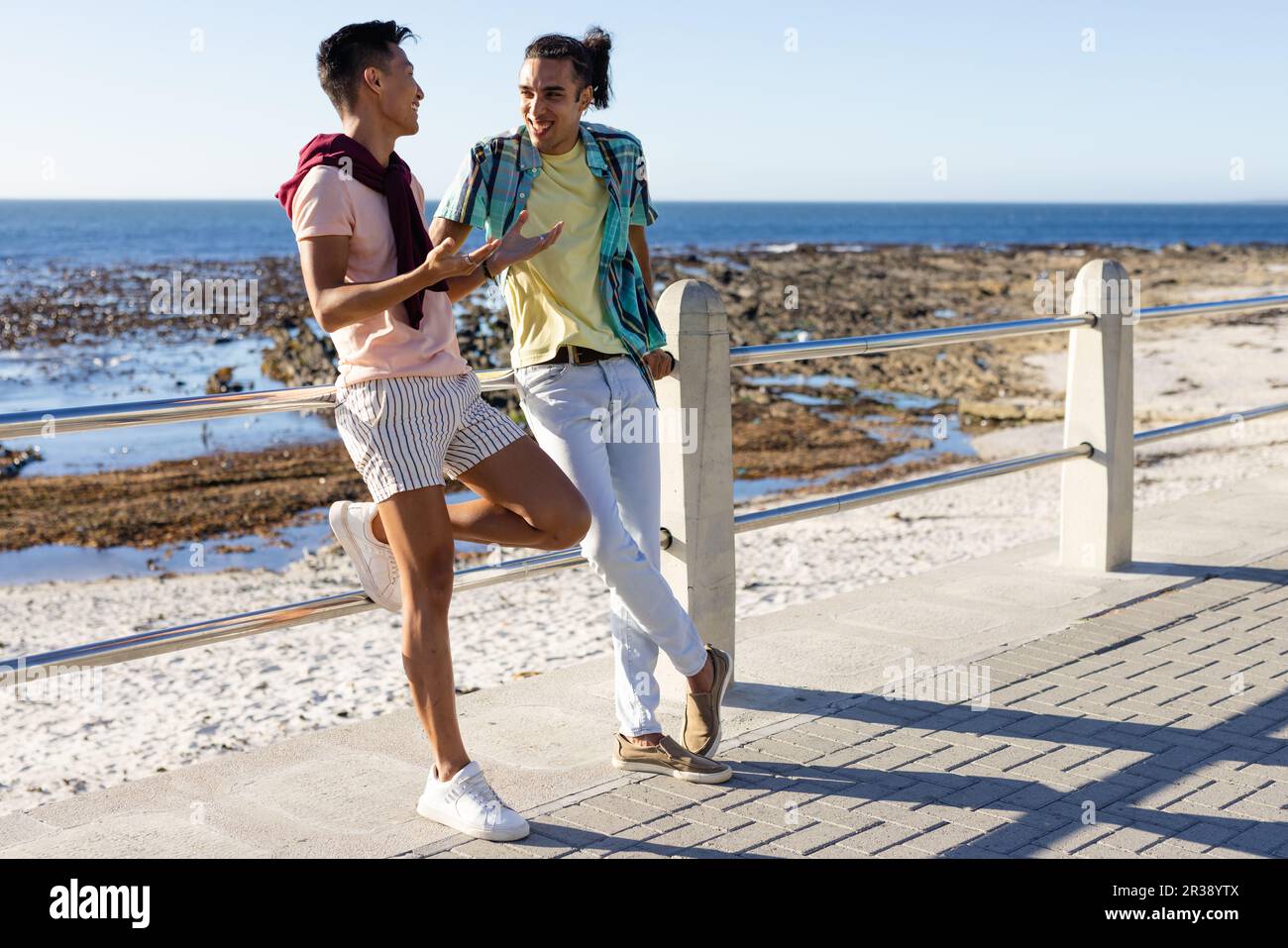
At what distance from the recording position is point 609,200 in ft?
12.2

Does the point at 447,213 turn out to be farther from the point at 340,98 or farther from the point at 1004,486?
the point at 1004,486

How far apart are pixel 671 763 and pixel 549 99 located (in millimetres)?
1833

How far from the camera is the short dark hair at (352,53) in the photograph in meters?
3.17

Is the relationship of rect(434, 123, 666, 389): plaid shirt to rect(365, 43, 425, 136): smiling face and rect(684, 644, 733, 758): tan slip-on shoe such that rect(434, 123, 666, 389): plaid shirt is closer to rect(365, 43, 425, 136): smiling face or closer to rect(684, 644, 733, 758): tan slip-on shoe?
rect(365, 43, 425, 136): smiling face

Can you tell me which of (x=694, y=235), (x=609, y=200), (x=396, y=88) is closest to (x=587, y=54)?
(x=609, y=200)

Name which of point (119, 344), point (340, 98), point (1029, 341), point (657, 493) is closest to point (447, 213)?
point (340, 98)

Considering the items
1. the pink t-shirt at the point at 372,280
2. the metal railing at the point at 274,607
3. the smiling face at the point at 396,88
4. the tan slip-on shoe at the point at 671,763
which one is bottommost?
the tan slip-on shoe at the point at 671,763

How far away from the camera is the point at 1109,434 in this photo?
21.2 ft

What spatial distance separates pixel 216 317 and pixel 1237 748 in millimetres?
34041

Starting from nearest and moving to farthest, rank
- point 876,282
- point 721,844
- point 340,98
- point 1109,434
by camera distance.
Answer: point 340,98 → point 721,844 → point 1109,434 → point 876,282

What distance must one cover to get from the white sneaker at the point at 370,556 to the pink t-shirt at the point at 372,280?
37 cm

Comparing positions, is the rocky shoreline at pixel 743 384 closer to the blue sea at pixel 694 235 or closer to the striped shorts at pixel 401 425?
the striped shorts at pixel 401 425

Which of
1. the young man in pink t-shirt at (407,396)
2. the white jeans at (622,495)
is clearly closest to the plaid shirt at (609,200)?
the white jeans at (622,495)
